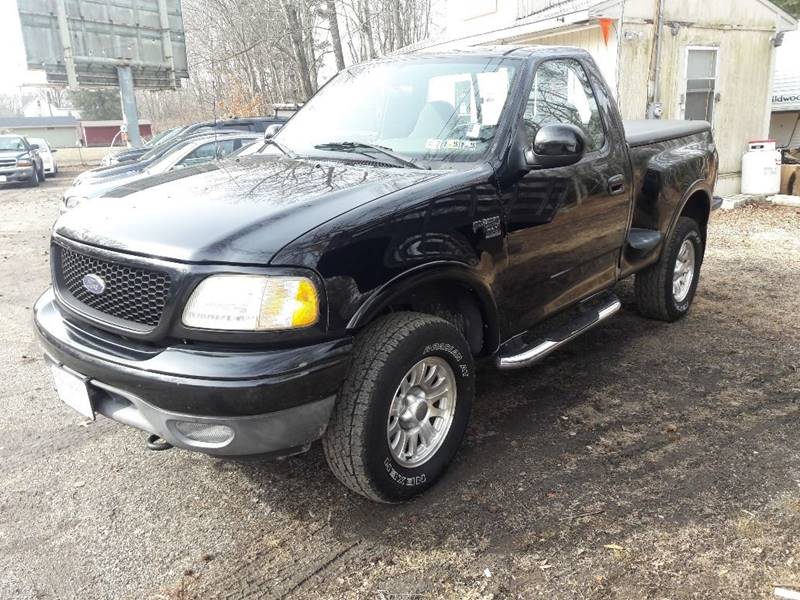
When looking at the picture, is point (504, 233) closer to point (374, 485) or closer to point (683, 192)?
point (374, 485)

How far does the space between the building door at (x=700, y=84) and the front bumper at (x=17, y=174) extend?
61.4 feet

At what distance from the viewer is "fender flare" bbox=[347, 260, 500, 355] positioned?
261 cm

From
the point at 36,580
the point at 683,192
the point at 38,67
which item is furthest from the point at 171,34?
the point at 36,580

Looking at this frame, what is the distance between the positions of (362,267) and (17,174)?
21.5 meters

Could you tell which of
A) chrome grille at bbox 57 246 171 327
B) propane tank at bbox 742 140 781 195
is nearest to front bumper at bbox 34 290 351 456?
chrome grille at bbox 57 246 171 327

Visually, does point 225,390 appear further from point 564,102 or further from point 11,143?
point 11,143

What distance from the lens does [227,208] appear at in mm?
2686

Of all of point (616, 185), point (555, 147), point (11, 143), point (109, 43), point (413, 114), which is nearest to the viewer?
point (555, 147)

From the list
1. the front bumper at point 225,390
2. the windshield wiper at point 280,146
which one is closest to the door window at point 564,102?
the windshield wiper at point 280,146

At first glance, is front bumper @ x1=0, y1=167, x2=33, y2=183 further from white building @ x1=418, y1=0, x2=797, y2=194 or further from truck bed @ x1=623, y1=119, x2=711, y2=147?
truck bed @ x1=623, y1=119, x2=711, y2=147

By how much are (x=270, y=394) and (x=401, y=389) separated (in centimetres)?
70

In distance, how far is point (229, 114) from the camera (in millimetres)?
30234

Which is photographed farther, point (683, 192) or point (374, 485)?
point (683, 192)

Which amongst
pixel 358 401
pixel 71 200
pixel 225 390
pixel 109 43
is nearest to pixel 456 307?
pixel 358 401
